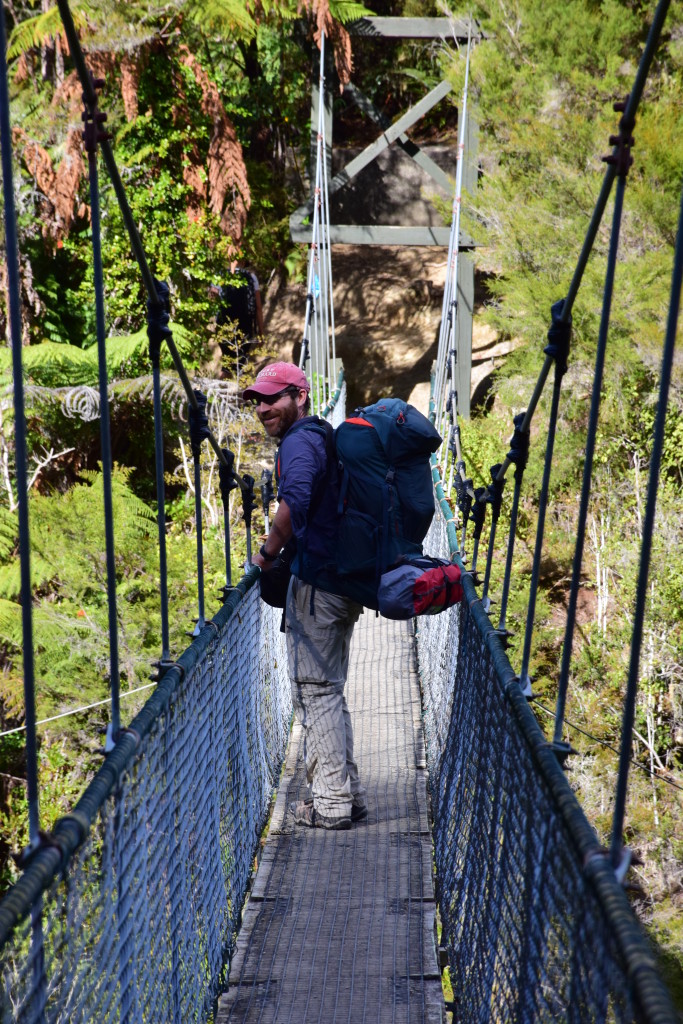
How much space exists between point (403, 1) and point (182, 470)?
4.36 metres

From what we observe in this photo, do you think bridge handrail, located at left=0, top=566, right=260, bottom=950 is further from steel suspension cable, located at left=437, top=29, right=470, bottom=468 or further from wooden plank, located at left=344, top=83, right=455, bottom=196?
wooden plank, located at left=344, top=83, right=455, bottom=196

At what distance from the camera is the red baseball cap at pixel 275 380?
5.80 ft

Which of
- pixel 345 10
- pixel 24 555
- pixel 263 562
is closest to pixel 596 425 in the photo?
pixel 24 555

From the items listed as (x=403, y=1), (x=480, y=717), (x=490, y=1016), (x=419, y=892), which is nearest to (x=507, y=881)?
(x=490, y=1016)

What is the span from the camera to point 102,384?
97 centimetres

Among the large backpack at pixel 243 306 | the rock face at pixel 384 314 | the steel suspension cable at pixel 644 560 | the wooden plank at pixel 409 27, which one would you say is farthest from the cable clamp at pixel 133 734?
the rock face at pixel 384 314

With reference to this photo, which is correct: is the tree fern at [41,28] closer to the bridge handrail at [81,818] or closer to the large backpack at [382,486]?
the large backpack at [382,486]

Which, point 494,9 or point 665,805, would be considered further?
point 494,9

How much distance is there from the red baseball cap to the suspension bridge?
0.12 m

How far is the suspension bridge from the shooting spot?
2.67ft

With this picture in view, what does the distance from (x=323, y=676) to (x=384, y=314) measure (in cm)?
771

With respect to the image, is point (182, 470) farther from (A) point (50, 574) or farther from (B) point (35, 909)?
(B) point (35, 909)

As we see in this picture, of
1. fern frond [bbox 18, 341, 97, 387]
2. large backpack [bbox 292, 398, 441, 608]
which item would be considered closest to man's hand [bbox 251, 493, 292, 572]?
large backpack [bbox 292, 398, 441, 608]

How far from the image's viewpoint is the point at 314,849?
1879mm
